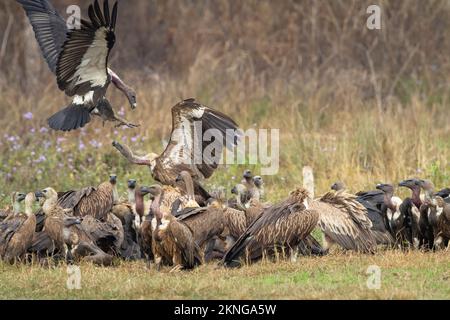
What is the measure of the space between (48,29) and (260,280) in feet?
16.1

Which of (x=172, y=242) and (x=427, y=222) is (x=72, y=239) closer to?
(x=172, y=242)

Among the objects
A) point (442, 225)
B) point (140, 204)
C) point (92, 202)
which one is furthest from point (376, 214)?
point (92, 202)

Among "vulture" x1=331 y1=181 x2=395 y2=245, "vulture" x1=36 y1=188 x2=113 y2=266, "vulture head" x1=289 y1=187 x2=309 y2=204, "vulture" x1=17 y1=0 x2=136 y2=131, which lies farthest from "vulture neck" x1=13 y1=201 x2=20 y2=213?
"vulture" x1=331 y1=181 x2=395 y2=245

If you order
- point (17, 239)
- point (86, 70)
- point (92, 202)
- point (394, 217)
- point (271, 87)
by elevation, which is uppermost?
point (271, 87)

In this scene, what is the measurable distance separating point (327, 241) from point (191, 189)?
1385mm

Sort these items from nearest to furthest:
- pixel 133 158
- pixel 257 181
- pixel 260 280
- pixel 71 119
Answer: pixel 260 280 → pixel 257 181 → pixel 71 119 → pixel 133 158

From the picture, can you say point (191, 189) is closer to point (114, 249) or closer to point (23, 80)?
point (114, 249)

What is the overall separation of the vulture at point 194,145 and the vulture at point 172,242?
1.76 meters

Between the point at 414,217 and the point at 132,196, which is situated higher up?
the point at 132,196

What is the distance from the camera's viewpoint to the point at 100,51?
31.3 ft

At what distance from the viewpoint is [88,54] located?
31.4 feet

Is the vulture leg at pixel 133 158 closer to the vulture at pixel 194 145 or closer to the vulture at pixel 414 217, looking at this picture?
the vulture at pixel 194 145

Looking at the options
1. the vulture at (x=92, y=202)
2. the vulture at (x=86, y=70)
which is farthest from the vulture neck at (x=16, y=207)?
the vulture at (x=86, y=70)

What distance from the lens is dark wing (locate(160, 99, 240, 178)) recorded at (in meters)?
9.80
